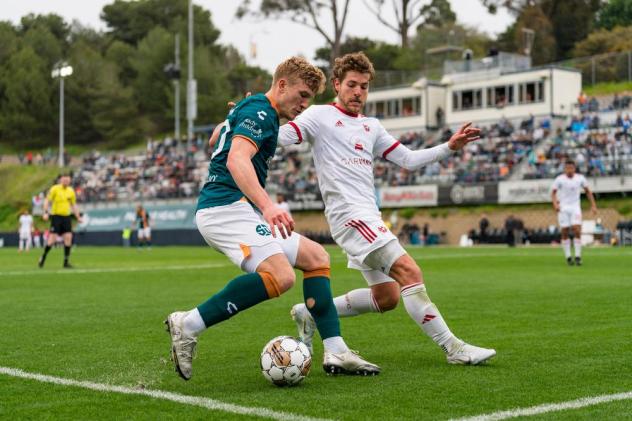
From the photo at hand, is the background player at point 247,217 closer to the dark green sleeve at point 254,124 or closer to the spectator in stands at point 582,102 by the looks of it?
the dark green sleeve at point 254,124

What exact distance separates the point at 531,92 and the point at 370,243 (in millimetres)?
47864

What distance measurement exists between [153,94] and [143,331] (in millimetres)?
84211

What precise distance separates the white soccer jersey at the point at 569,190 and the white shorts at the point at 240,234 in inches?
589

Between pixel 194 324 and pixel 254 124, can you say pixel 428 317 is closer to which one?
pixel 194 324

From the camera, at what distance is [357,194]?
6.46 m

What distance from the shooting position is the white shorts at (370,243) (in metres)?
6.20

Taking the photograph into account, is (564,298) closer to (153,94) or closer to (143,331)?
(143,331)

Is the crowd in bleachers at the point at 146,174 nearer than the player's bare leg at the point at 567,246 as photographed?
No

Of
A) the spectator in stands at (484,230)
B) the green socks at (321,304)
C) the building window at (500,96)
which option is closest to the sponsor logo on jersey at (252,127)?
the green socks at (321,304)

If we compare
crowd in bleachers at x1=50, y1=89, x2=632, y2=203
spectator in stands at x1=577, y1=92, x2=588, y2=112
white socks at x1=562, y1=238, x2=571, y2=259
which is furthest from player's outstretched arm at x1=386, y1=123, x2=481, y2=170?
spectator in stands at x1=577, y1=92, x2=588, y2=112

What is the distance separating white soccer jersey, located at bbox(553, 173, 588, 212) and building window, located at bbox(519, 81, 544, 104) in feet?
108

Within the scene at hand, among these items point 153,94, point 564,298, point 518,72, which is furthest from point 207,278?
point 153,94

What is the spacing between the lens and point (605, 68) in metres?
52.3

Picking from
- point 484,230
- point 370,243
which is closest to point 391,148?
point 370,243
